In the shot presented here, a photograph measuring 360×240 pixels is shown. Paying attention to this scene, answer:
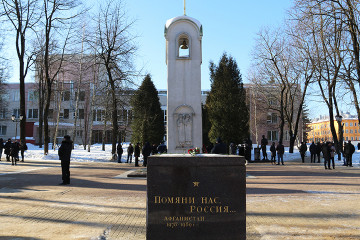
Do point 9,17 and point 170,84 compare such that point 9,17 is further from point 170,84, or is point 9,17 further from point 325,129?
point 325,129

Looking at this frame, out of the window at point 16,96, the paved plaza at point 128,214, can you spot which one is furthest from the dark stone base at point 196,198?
the window at point 16,96

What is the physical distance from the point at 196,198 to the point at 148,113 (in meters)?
34.3

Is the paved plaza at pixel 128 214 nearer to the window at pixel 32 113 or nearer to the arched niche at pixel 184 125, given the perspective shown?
the arched niche at pixel 184 125

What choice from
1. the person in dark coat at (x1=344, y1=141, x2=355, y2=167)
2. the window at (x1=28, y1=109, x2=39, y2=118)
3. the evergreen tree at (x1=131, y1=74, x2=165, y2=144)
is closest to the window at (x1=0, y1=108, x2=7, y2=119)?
the window at (x1=28, y1=109, x2=39, y2=118)

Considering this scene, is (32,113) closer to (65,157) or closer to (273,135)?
(273,135)

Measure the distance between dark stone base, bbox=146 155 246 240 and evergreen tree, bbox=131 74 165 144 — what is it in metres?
32.2

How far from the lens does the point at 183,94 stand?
19.3 meters

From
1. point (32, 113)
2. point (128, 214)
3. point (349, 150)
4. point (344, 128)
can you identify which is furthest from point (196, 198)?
point (344, 128)

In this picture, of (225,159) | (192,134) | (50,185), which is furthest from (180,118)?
(225,159)

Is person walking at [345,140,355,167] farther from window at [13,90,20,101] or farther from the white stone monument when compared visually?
window at [13,90,20,101]

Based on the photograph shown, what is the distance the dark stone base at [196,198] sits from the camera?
4059mm

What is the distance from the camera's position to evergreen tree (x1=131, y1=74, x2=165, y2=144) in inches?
1487

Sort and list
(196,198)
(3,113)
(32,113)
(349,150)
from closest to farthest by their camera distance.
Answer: (196,198), (349,150), (3,113), (32,113)

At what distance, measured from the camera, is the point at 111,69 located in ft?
94.8
